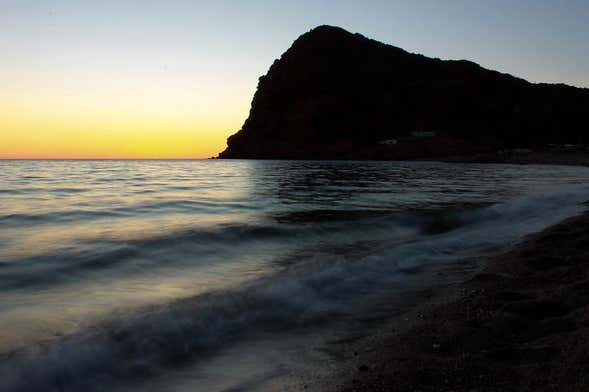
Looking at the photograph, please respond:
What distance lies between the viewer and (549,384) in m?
2.90

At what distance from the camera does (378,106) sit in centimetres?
13725

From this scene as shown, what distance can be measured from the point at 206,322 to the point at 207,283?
1.72m

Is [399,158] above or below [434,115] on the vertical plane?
below

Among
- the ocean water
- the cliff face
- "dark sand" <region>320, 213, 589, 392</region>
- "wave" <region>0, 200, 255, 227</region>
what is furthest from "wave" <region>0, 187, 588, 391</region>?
the cliff face

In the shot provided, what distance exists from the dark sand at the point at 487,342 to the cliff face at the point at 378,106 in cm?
11115

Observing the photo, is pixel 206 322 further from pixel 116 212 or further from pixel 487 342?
pixel 116 212

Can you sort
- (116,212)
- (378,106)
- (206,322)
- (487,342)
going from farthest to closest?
(378,106), (116,212), (206,322), (487,342)

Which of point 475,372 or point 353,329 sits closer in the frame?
point 475,372

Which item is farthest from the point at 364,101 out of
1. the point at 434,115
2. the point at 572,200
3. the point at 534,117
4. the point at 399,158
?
the point at 572,200

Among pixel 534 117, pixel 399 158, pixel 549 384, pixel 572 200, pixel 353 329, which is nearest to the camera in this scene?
pixel 549 384

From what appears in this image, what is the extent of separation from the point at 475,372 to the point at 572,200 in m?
15.2

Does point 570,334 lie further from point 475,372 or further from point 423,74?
point 423,74

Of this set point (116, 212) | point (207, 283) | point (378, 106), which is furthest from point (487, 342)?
point (378, 106)

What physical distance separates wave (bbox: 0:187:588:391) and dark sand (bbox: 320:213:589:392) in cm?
107
